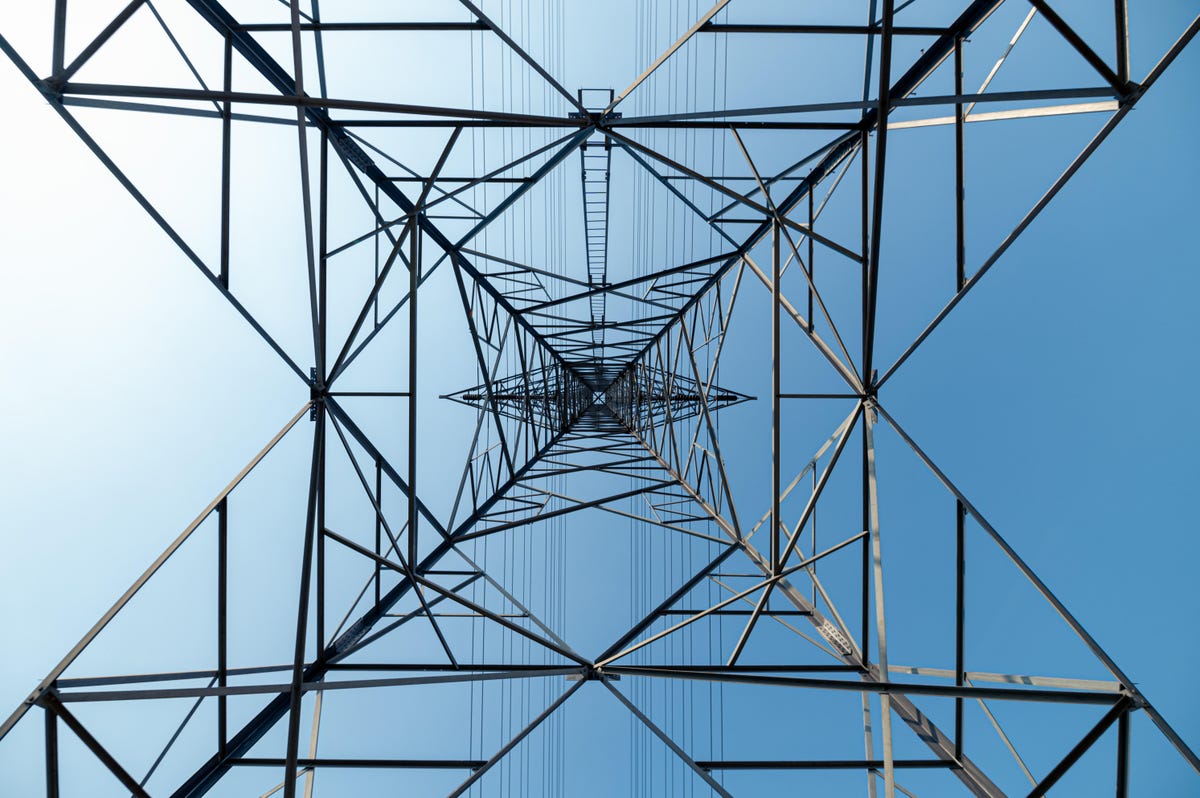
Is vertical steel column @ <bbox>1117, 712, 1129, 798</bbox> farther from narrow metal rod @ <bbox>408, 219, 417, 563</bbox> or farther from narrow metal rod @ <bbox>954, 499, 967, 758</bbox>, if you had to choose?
narrow metal rod @ <bbox>408, 219, 417, 563</bbox>

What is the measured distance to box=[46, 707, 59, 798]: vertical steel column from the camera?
376 cm

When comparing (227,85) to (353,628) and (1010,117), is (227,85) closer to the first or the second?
(353,628)

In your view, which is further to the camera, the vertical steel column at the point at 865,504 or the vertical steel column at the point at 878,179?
the vertical steel column at the point at 865,504

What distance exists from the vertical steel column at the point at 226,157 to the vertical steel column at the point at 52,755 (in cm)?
354

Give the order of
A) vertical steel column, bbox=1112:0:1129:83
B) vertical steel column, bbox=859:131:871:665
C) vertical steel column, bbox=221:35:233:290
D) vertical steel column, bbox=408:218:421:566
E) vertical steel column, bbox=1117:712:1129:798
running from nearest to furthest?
vertical steel column, bbox=1117:712:1129:798, vertical steel column, bbox=1112:0:1129:83, vertical steel column, bbox=221:35:233:290, vertical steel column, bbox=859:131:871:665, vertical steel column, bbox=408:218:421:566

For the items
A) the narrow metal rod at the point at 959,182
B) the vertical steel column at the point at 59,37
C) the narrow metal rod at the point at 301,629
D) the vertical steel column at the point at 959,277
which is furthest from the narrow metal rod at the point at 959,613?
the vertical steel column at the point at 59,37

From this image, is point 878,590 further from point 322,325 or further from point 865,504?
point 322,325

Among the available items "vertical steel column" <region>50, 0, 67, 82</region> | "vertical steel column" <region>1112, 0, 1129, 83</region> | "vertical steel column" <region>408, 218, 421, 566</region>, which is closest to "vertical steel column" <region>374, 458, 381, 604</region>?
"vertical steel column" <region>408, 218, 421, 566</region>

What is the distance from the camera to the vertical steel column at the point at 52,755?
12.3 ft

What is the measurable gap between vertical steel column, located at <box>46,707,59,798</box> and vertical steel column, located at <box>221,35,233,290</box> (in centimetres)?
354

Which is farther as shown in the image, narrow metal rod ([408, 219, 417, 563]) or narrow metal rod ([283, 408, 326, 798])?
narrow metal rod ([408, 219, 417, 563])

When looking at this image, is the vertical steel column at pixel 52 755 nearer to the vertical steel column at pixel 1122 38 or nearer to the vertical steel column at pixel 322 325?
the vertical steel column at pixel 322 325

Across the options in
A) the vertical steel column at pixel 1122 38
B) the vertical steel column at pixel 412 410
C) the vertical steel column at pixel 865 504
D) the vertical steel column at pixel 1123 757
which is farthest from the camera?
the vertical steel column at pixel 412 410

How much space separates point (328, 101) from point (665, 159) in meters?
3.36
